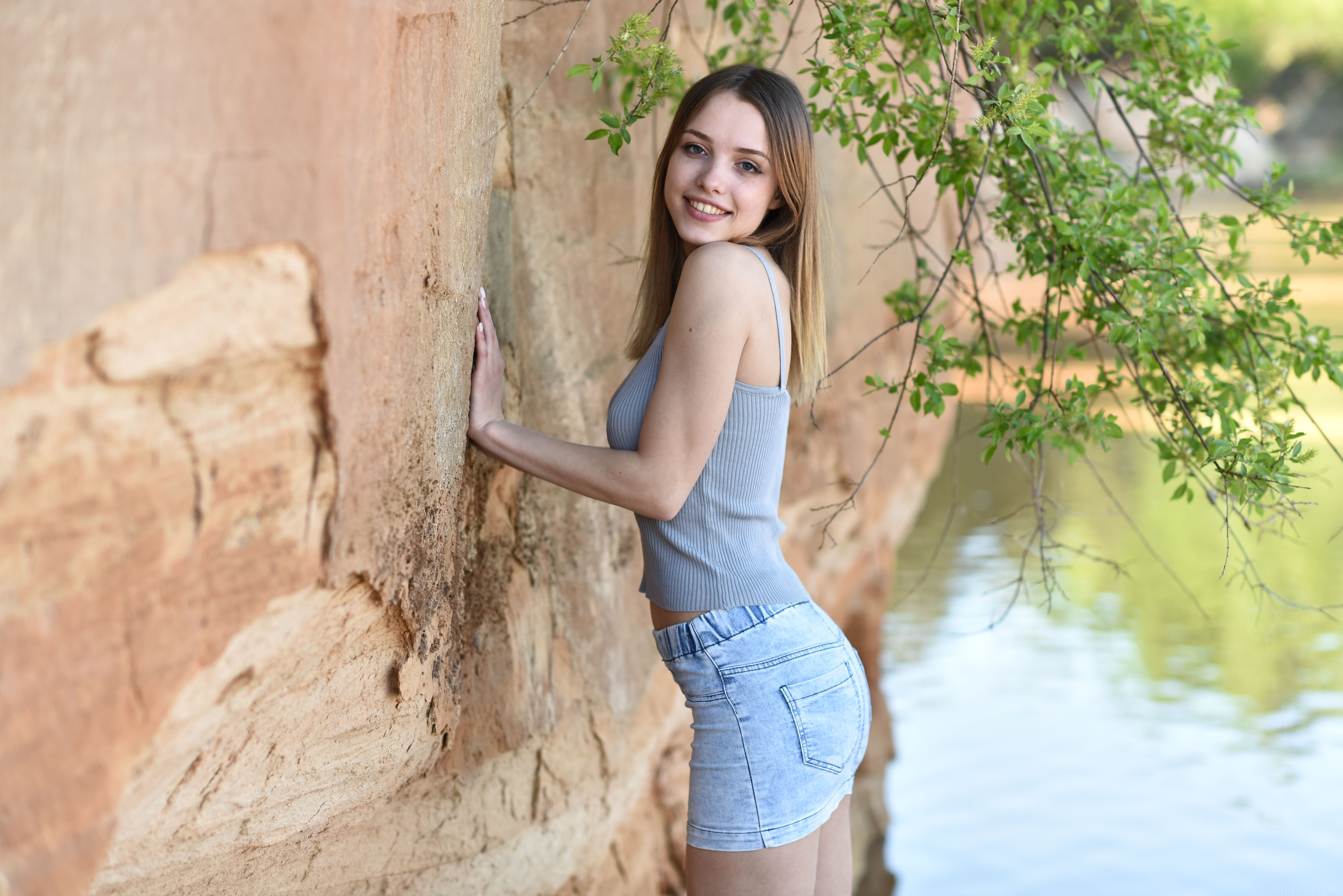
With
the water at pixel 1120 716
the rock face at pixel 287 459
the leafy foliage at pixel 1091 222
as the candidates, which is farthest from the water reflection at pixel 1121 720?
the rock face at pixel 287 459

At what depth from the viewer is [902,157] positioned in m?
2.32

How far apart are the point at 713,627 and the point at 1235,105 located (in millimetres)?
1747

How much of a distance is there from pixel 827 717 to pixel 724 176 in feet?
2.71

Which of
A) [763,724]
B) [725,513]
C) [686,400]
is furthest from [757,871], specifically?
[686,400]

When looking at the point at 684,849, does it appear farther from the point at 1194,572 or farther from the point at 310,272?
the point at 1194,572

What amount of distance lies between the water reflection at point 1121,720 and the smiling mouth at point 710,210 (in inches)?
37.8

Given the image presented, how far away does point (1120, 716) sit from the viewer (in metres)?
5.10

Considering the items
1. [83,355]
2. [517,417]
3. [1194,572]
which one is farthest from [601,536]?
[1194,572]

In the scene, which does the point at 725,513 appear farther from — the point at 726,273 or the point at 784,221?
the point at 784,221

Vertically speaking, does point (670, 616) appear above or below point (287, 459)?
below

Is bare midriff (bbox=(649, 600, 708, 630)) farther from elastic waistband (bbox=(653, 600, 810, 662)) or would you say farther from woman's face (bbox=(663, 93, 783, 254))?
woman's face (bbox=(663, 93, 783, 254))

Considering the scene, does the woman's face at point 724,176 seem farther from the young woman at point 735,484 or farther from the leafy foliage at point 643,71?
the leafy foliage at point 643,71

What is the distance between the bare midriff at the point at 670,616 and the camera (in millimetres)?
1661

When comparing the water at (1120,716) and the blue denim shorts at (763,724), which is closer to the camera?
the blue denim shorts at (763,724)
